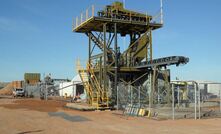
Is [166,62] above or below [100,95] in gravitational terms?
above

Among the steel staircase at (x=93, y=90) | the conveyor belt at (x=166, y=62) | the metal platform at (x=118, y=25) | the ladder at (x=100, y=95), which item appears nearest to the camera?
the conveyor belt at (x=166, y=62)

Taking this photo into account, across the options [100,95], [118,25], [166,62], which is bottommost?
[100,95]

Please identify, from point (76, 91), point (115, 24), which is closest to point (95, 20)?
point (115, 24)

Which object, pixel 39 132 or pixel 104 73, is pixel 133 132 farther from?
pixel 104 73

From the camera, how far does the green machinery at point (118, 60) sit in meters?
29.4

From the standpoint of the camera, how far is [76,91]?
208 feet

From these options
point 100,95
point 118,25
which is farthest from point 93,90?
point 118,25

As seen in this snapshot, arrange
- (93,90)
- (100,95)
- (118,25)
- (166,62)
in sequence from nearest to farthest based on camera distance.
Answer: (166,62) → (100,95) → (118,25) → (93,90)

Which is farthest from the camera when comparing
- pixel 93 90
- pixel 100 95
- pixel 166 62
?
pixel 93 90

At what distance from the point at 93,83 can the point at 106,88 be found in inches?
105

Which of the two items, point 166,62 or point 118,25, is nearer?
point 166,62

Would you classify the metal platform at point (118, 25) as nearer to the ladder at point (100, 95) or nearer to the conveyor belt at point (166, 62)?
the conveyor belt at point (166, 62)

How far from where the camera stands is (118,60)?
31.3 metres

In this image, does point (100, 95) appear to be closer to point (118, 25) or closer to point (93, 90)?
point (93, 90)
